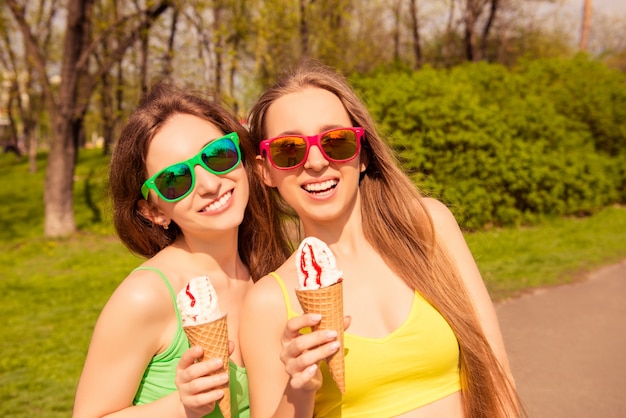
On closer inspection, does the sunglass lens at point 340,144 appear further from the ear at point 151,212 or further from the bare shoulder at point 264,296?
the ear at point 151,212

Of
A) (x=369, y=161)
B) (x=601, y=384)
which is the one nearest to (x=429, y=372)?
(x=369, y=161)

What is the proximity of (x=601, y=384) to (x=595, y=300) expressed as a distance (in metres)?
2.22

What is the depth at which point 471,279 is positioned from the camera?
2467 millimetres

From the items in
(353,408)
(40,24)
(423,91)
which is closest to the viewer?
(353,408)

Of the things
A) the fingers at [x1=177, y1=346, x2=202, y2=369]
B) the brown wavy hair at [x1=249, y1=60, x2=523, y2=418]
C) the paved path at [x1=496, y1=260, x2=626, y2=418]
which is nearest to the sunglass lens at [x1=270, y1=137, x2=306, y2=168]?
the brown wavy hair at [x1=249, y1=60, x2=523, y2=418]

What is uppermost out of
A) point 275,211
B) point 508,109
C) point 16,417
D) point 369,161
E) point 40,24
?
point 40,24

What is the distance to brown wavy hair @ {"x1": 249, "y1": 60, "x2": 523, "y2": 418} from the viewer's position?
7.34ft

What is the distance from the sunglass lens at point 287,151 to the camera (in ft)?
7.51

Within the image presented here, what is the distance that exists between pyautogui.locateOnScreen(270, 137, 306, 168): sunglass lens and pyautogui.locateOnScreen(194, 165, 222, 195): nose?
0.85ft

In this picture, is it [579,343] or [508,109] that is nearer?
[579,343]

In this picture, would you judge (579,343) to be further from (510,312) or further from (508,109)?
(508,109)

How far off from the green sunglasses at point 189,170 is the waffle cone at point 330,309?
70 cm

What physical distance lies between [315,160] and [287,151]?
0.42ft

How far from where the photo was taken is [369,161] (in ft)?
8.76
